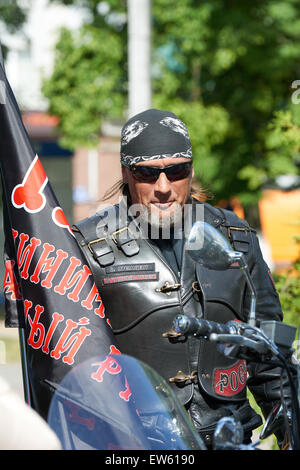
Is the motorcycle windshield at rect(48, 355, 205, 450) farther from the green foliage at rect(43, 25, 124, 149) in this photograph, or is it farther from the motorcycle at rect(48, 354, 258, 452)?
the green foliage at rect(43, 25, 124, 149)

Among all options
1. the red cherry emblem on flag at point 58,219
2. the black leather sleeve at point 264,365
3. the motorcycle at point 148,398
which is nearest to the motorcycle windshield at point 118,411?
the motorcycle at point 148,398

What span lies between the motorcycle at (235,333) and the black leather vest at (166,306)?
0.60 meters

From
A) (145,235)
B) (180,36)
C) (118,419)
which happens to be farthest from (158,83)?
(118,419)

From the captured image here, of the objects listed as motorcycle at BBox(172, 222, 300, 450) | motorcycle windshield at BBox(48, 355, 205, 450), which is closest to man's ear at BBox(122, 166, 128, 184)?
motorcycle at BBox(172, 222, 300, 450)

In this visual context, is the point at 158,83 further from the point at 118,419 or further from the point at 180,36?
the point at 118,419

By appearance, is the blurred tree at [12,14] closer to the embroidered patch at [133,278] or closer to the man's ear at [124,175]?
the man's ear at [124,175]

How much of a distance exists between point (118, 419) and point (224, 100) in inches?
515

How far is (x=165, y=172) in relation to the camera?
9.27ft

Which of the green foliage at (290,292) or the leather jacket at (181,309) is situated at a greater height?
the leather jacket at (181,309)

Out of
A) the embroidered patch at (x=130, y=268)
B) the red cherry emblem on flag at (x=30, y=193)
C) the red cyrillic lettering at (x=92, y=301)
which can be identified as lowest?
the red cyrillic lettering at (x=92, y=301)

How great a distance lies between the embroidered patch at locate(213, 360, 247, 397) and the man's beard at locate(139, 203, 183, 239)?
0.52 m

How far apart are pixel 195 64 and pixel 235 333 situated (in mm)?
12125

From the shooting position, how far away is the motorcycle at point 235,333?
1.98 meters

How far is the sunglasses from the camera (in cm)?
283
